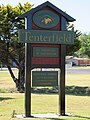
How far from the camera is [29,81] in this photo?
1316 centimetres

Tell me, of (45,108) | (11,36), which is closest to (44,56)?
(45,108)

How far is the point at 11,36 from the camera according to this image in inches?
1109

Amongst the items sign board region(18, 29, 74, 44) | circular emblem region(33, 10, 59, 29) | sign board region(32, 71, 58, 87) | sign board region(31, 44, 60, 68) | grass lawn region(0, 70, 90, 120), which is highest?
circular emblem region(33, 10, 59, 29)

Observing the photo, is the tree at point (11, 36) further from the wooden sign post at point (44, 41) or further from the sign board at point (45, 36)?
the sign board at point (45, 36)

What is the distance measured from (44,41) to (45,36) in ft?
0.64

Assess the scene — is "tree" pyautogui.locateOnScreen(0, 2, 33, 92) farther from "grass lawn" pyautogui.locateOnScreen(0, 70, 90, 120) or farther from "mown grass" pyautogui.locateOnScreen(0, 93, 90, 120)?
"mown grass" pyautogui.locateOnScreen(0, 93, 90, 120)

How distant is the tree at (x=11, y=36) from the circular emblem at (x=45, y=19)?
14.1 meters

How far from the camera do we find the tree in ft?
91.1

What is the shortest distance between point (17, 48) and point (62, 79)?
1545 cm

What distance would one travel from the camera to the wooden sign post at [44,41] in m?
13.1

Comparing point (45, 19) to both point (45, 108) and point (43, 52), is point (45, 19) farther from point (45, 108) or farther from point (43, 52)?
point (45, 108)

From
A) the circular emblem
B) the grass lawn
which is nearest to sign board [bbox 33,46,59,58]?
the circular emblem

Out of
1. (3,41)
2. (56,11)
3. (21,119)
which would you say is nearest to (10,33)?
(3,41)

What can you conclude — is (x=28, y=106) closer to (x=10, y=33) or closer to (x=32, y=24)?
(x=32, y=24)
